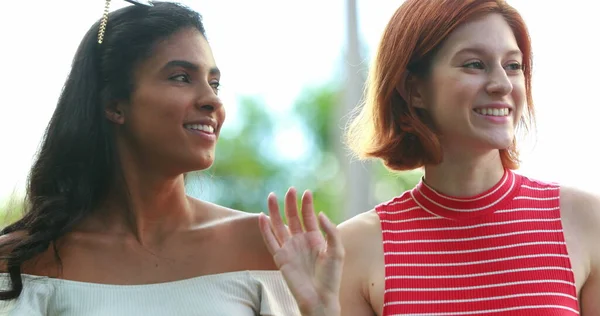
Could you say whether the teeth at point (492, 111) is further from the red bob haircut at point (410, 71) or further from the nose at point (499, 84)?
the red bob haircut at point (410, 71)

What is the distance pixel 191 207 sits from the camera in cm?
269

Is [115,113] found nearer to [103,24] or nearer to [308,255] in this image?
[103,24]

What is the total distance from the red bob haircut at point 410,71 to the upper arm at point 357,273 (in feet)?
0.83

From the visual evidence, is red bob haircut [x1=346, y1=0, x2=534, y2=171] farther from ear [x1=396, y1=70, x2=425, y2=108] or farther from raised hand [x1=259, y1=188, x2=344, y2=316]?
raised hand [x1=259, y1=188, x2=344, y2=316]

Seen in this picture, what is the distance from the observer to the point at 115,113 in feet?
8.70

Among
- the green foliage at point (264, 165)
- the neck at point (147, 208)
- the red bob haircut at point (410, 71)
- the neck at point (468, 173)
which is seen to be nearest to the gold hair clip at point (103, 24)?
the neck at point (147, 208)

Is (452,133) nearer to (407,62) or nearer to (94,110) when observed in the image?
(407,62)

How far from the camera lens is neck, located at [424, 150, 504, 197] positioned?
2.40 metres

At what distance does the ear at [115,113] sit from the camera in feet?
8.64

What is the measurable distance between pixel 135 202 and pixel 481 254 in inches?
38.5

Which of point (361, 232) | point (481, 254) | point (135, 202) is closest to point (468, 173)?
point (481, 254)

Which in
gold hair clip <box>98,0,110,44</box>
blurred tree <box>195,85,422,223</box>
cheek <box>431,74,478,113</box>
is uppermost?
gold hair clip <box>98,0,110,44</box>

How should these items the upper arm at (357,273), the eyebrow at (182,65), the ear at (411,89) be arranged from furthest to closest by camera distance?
the eyebrow at (182,65)
the ear at (411,89)
the upper arm at (357,273)

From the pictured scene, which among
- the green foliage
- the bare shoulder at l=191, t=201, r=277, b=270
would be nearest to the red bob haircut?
the bare shoulder at l=191, t=201, r=277, b=270
